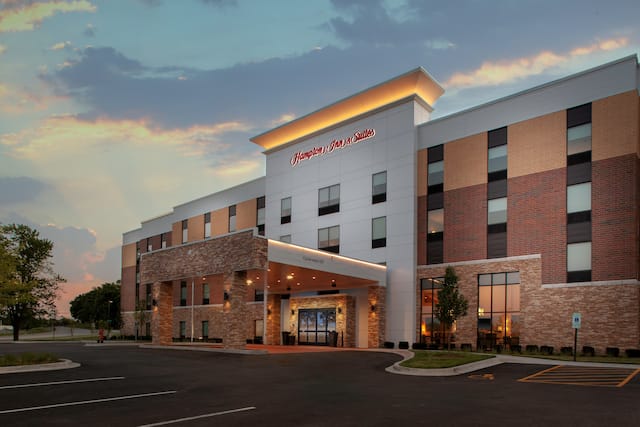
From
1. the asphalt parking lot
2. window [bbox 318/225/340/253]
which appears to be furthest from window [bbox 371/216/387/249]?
the asphalt parking lot

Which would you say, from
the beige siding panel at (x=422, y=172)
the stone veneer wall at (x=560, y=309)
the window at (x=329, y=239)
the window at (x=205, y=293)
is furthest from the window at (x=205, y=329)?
the stone veneer wall at (x=560, y=309)

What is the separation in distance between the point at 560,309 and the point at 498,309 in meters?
3.86

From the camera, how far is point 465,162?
35.8 metres

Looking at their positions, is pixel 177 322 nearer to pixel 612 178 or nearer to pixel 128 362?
pixel 128 362

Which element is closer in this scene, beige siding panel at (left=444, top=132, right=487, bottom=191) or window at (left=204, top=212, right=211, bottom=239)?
beige siding panel at (left=444, top=132, right=487, bottom=191)

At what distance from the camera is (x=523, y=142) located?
3312 centimetres

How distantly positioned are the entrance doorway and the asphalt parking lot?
19300 millimetres

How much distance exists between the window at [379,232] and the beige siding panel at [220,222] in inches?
808

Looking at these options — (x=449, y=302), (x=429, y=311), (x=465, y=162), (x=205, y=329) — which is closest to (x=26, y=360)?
(x=449, y=302)

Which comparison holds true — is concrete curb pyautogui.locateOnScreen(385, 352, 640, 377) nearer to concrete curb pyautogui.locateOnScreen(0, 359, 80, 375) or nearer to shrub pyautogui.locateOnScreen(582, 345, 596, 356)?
shrub pyautogui.locateOnScreen(582, 345, 596, 356)

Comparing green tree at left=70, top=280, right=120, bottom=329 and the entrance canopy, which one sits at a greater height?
the entrance canopy

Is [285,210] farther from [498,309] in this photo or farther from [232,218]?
[498,309]

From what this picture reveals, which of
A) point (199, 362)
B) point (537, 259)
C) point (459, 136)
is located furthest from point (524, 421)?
point (459, 136)

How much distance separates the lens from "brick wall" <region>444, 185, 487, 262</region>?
34.6m
